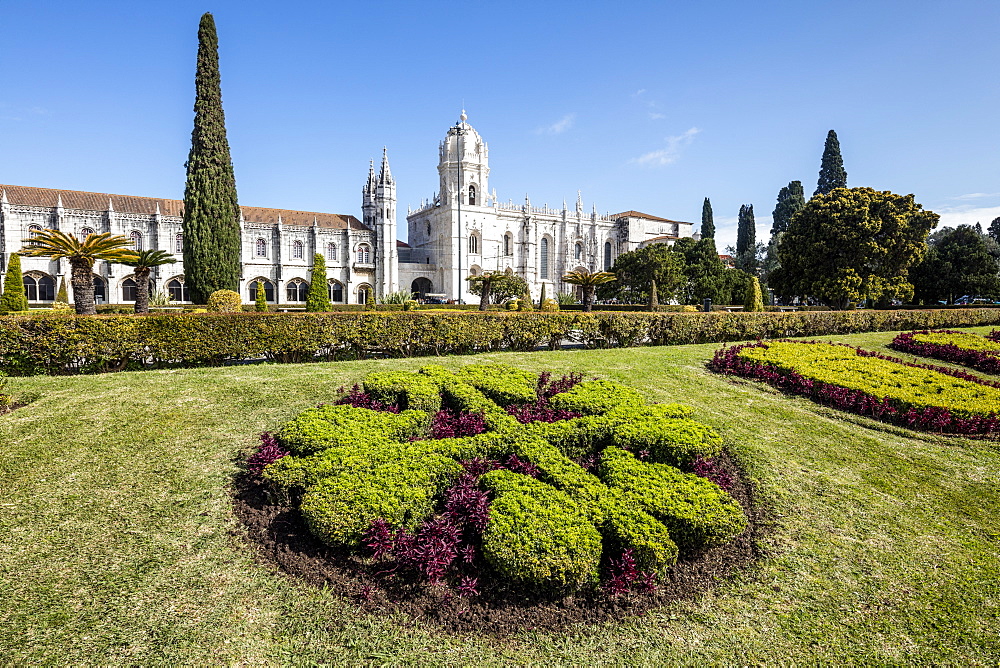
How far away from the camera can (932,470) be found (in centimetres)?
584

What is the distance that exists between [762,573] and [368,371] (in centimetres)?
700

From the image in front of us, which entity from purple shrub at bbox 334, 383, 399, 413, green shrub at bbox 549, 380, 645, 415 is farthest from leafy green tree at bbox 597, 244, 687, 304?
purple shrub at bbox 334, 383, 399, 413

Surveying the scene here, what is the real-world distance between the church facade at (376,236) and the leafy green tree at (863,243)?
22.3 metres

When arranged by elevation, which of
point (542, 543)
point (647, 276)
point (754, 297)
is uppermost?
point (647, 276)

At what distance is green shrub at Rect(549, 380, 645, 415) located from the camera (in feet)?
19.8

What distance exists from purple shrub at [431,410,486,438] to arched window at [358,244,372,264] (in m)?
46.9

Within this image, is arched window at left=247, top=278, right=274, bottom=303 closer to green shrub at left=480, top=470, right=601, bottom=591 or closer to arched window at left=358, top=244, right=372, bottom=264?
arched window at left=358, top=244, right=372, bottom=264

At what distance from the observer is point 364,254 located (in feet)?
165

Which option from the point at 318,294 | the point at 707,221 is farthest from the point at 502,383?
the point at 707,221

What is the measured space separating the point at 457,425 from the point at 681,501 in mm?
2578

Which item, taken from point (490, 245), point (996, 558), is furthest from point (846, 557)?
point (490, 245)

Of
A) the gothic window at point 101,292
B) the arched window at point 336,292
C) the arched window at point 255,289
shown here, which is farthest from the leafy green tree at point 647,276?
the gothic window at point 101,292

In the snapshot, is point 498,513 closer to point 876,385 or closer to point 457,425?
point 457,425

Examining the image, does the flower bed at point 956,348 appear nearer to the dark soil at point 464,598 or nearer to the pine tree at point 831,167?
the dark soil at point 464,598
